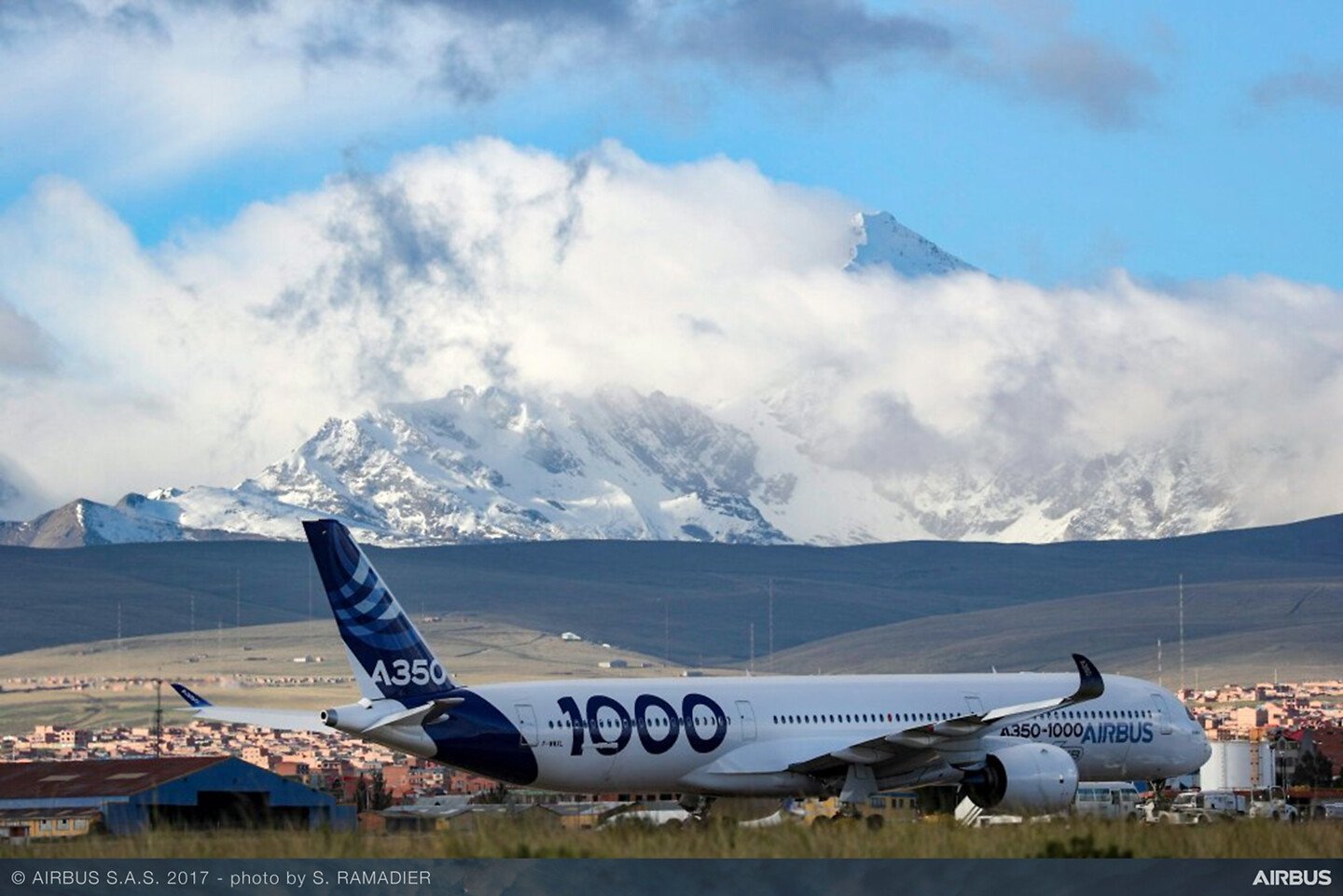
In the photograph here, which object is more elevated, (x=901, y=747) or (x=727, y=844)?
(x=901, y=747)

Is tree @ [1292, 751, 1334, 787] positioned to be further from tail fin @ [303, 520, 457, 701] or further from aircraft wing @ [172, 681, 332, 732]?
aircraft wing @ [172, 681, 332, 732]

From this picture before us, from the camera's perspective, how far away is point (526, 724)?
59844mm

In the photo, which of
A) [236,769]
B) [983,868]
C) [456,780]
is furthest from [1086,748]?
[456,780]

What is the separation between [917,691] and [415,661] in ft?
41.1

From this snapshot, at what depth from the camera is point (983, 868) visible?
89.1ft

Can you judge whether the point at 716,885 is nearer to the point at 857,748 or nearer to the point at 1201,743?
the point at 857,748

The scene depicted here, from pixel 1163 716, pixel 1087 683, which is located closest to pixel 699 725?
pixel 1087 683

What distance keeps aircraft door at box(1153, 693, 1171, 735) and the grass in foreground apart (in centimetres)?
3443

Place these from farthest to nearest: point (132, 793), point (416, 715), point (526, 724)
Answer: point (132, 793), point (526, 724), point (416, 715)

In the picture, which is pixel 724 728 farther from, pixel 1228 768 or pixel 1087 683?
pixel 1228 768

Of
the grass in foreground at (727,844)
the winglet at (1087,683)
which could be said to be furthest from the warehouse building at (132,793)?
the winglet at (1087,683)

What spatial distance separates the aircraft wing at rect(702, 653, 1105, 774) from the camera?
58522 millimetres

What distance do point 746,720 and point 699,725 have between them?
133 cm

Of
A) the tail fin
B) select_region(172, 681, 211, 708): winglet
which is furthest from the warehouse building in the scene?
the tail fin
